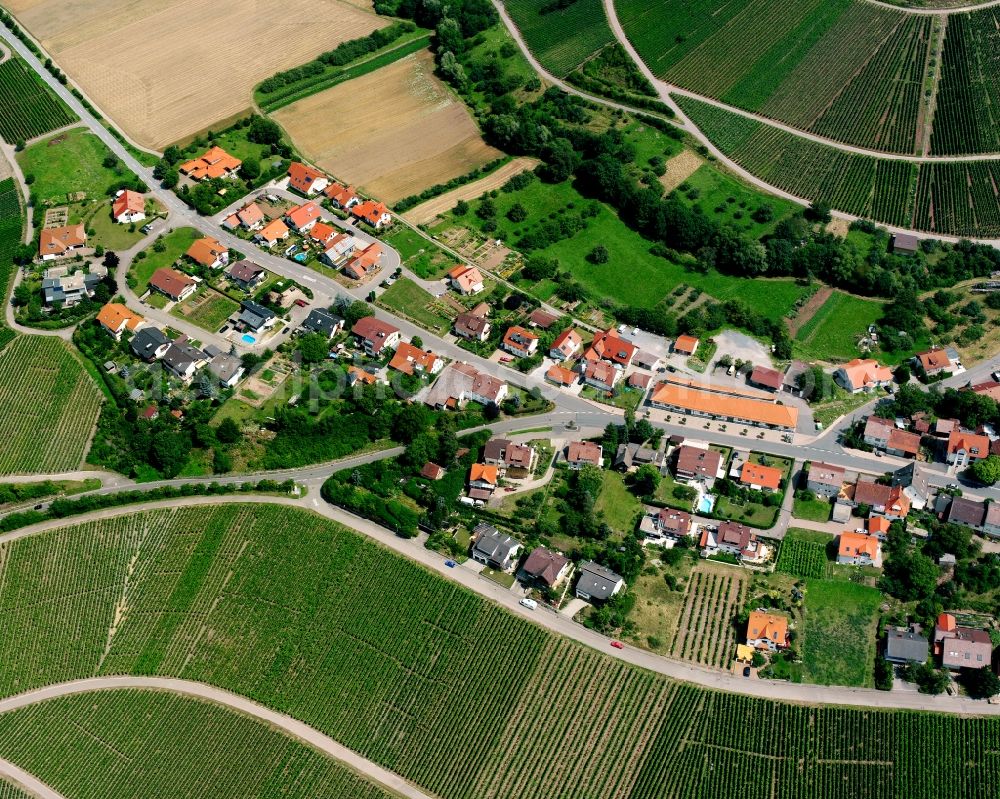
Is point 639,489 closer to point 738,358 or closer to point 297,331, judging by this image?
point 738,358

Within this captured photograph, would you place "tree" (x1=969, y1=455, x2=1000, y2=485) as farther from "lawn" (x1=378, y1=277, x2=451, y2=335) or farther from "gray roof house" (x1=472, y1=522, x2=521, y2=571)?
"lawn" (x1=378, y1=277, x2=451, y2=335)

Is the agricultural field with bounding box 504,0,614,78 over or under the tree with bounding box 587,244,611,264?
over

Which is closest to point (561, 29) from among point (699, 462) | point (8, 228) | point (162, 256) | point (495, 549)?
point (162, 256)

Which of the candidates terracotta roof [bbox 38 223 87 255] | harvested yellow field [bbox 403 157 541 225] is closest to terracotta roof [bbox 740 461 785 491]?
harvested yellow field [bbox 403 157 541 225]

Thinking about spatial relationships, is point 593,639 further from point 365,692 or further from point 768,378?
point 768,378

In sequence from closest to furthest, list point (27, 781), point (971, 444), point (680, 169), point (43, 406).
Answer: point (27, 781) → point (971, 444) → point (43, 406) → point (680, 169)

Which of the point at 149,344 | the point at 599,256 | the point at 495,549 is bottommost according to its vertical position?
the point at 495,549
